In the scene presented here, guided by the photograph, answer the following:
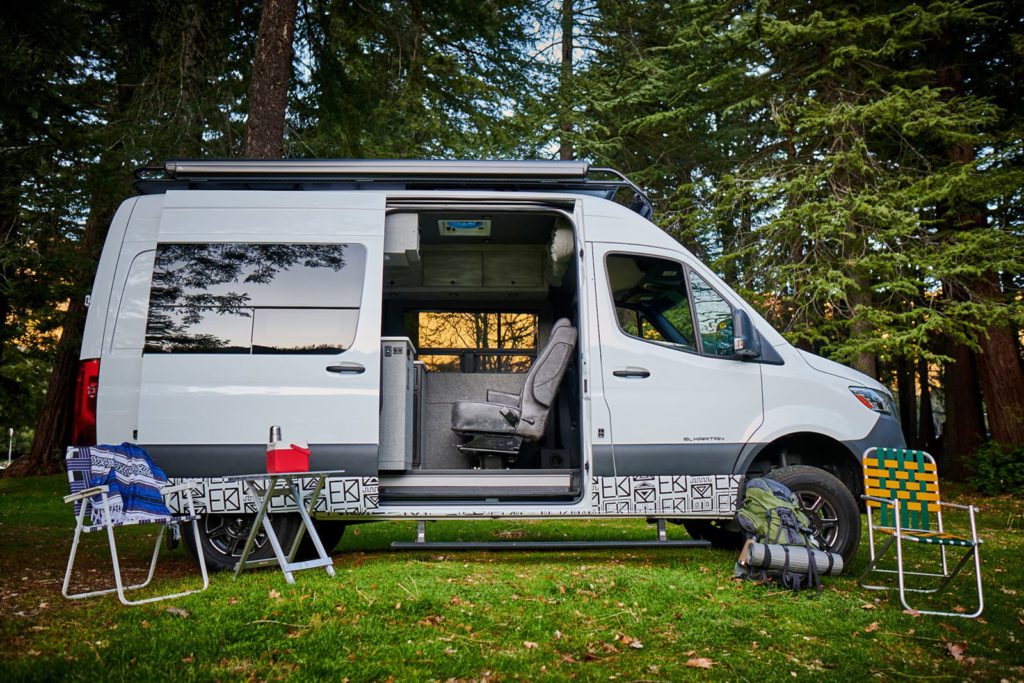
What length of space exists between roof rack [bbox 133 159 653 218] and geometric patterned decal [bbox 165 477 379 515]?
2.10 metres

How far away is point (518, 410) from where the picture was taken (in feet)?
20.6

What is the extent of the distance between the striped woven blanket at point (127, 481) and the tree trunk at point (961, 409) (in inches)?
545

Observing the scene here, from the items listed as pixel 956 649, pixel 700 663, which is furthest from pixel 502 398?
pixel 956 649

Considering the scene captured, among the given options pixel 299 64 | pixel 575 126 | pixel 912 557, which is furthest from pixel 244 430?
pixel 575 126

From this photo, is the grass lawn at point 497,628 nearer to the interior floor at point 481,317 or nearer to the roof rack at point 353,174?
the interior floor at point 481,317

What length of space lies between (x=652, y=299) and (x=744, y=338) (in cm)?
87

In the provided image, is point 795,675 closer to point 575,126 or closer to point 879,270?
point 879,270

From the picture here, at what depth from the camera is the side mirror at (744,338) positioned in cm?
532

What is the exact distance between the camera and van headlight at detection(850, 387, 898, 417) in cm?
548

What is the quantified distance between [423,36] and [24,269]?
671 cm

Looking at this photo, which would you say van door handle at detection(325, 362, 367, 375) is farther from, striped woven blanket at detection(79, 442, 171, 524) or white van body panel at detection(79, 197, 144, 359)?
white van body panel at detection(79, 197, 144, 359)

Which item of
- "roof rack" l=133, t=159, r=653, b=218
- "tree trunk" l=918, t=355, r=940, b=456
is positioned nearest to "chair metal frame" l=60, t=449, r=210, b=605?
"roof rack" l=133, t=159, r=653, b=218

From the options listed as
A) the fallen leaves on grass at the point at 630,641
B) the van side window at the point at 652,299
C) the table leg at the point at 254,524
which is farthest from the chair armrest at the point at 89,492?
the van side window at the point at 652,299

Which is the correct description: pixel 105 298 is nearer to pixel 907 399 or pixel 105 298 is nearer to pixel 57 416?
pixel 57 416
